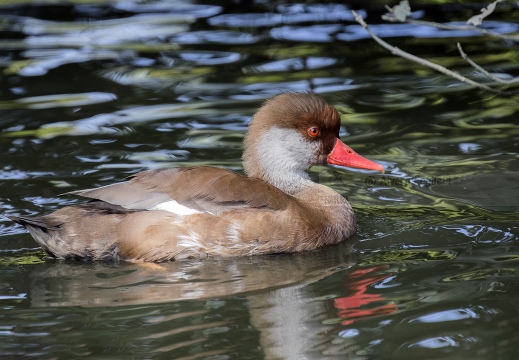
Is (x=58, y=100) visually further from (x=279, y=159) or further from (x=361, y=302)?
(x=361, y=302)

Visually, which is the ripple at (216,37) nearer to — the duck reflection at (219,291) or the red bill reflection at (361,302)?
the duck reflection at (219,291)

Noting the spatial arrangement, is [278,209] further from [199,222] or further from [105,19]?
[105,19]

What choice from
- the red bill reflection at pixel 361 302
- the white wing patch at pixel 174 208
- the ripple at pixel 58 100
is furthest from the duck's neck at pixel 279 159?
the ripple at pixel 58 100

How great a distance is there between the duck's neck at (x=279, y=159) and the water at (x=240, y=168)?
643 mm

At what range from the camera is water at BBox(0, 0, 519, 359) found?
5668 mm

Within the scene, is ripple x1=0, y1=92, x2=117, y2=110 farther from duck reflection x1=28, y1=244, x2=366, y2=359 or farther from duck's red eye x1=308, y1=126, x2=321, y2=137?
duck reflection x1=28, y1=244, x2=366, y2=359

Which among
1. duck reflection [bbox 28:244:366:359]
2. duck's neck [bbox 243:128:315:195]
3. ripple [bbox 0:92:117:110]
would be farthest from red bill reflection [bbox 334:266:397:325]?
ripple [bbox 0:92:117:110]

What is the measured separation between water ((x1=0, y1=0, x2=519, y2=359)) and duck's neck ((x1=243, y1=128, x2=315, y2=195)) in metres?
0.64

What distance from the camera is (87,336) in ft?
18.5

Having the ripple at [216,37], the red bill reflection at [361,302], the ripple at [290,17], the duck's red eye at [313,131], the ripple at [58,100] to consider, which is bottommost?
the red bill reflection at [361,302]

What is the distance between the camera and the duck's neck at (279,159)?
7598 mm

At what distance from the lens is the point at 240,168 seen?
8.93 metres

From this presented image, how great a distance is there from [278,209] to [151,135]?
9.66 feet

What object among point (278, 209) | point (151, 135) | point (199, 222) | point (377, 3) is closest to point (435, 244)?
point (278, 209)
